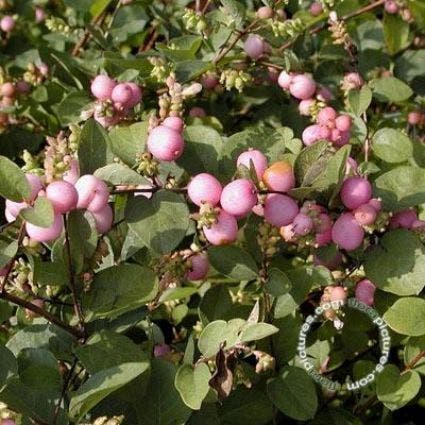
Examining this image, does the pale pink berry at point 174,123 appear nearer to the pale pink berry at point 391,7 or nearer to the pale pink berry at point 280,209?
the pale pink berry at point 280,209

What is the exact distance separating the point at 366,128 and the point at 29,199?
0.92 meters

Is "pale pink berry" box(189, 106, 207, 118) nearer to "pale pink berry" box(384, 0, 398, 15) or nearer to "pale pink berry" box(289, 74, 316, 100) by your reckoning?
"pale pink berry" box(289, 74, 316, 100)

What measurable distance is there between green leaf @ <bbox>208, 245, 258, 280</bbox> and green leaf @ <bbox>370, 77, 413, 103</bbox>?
0.78 m

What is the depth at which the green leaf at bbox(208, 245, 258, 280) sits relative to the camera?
1.31 m

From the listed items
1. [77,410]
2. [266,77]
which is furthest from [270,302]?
[266,77]

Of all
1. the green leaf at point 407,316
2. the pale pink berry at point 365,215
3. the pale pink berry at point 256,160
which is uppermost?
the pale pink berry at point 256,160

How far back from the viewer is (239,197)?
1.11 metres

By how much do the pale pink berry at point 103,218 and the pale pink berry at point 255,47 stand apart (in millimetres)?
786

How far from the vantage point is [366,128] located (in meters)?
1.69

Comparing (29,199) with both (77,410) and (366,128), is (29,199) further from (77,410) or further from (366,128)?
(366,128)

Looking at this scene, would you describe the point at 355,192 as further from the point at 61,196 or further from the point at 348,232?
the point at 61,196

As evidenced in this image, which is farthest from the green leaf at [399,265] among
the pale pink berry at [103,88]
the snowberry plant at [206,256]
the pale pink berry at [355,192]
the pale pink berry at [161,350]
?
the pale pink berry at [103,88]

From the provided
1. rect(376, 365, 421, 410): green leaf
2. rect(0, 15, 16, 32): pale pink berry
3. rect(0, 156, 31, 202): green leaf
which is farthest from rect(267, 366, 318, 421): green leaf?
rect(0, 15, 16, 32): pale pink berry

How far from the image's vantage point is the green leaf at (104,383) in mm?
1005
